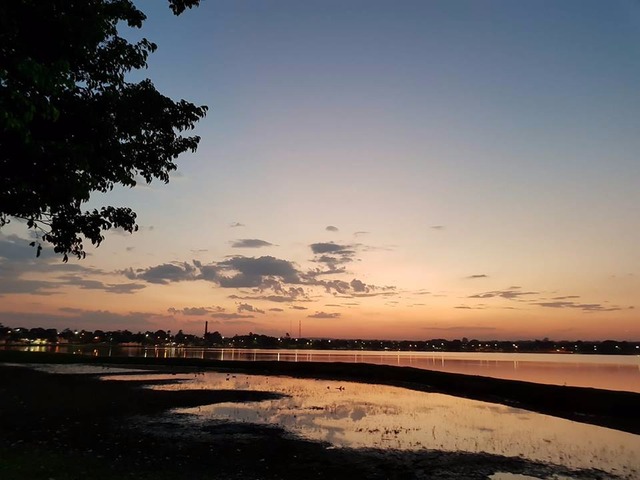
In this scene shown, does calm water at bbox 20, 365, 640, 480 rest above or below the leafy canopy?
below

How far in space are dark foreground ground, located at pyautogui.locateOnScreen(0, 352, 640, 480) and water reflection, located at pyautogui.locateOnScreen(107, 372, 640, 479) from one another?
6.28 feet

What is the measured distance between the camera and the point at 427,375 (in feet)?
197

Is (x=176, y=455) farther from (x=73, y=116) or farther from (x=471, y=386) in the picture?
(x=471, y=386)

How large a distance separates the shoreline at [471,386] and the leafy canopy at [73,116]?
30.7 metres

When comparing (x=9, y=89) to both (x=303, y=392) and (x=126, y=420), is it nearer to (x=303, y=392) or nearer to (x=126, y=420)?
(x=126, y=420)

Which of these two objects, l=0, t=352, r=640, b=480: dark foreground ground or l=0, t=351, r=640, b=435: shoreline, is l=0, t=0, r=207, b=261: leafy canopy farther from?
l=0, t=351, r=640, b=435: shoreline

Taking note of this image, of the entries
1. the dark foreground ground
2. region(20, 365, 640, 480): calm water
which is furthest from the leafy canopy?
region(20, 365, 640, 480): calm water

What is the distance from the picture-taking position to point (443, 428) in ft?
87.9

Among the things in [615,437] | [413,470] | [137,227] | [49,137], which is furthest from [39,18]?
[615,437]

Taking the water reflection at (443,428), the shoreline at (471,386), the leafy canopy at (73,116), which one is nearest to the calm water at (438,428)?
the water reflection at (443,428)

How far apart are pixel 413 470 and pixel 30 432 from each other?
51.6 ft

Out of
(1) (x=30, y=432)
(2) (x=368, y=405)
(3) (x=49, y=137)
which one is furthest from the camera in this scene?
(2) (x=368, y=405)

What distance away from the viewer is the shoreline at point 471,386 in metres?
34.0

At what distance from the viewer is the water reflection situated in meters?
21.2
